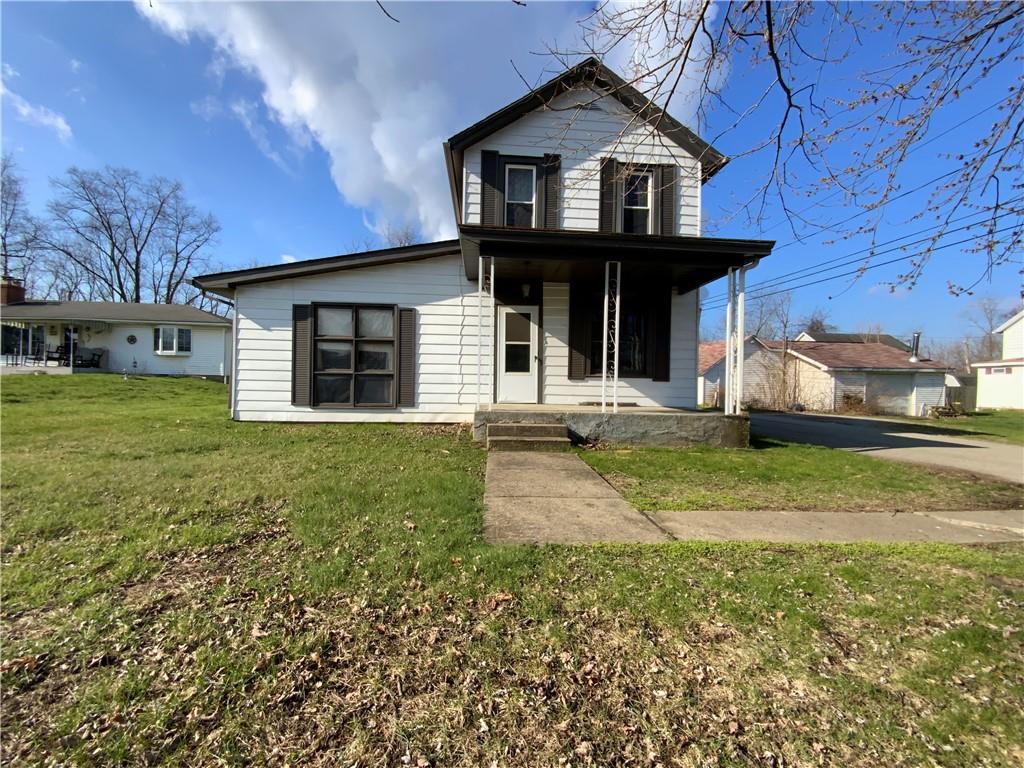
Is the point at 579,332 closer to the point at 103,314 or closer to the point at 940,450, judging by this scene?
A: the point at 940,450

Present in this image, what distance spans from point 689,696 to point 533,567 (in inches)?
51.6

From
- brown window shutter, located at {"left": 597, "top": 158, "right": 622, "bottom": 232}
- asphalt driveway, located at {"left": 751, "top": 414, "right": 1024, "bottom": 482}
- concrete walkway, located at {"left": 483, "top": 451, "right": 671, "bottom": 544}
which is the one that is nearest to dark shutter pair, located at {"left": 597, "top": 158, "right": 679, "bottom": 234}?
brown window shutter, located at {"left": 597, "top": 158, "right": 622, "bottom": 232}

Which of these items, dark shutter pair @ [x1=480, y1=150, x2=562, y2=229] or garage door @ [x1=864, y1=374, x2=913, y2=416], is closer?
dark shutter pair @ [x1=480, y1=150, x2=562, y2=229]

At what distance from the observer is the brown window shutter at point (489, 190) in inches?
389

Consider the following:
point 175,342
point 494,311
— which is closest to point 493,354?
point 494,311

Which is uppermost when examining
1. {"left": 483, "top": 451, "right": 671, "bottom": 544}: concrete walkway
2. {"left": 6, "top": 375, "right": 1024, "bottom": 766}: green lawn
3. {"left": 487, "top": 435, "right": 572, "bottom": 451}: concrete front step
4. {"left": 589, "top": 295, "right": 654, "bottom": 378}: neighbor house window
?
{"left": 589, "top": 295, "right": 654, "bottom": 378}: neighbor house window

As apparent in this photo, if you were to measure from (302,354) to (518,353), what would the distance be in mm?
4555

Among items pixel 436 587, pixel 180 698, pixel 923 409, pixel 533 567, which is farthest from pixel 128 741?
pixel 923 409

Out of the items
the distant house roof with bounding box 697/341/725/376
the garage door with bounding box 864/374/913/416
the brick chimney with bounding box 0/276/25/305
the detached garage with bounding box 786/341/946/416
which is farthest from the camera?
the distant house roof with bounding box 697/341/725/376

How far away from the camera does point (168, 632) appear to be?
8.06ft

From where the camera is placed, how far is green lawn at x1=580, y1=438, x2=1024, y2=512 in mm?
5211

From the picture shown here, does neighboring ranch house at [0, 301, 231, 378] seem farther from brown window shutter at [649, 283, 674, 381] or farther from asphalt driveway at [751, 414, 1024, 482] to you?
asphalt driveway at [751, 414, 1024, 482]

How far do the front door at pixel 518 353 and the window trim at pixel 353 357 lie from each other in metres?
2.25

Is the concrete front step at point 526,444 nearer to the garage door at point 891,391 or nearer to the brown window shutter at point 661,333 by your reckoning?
the brown window shutter at point 661,333
